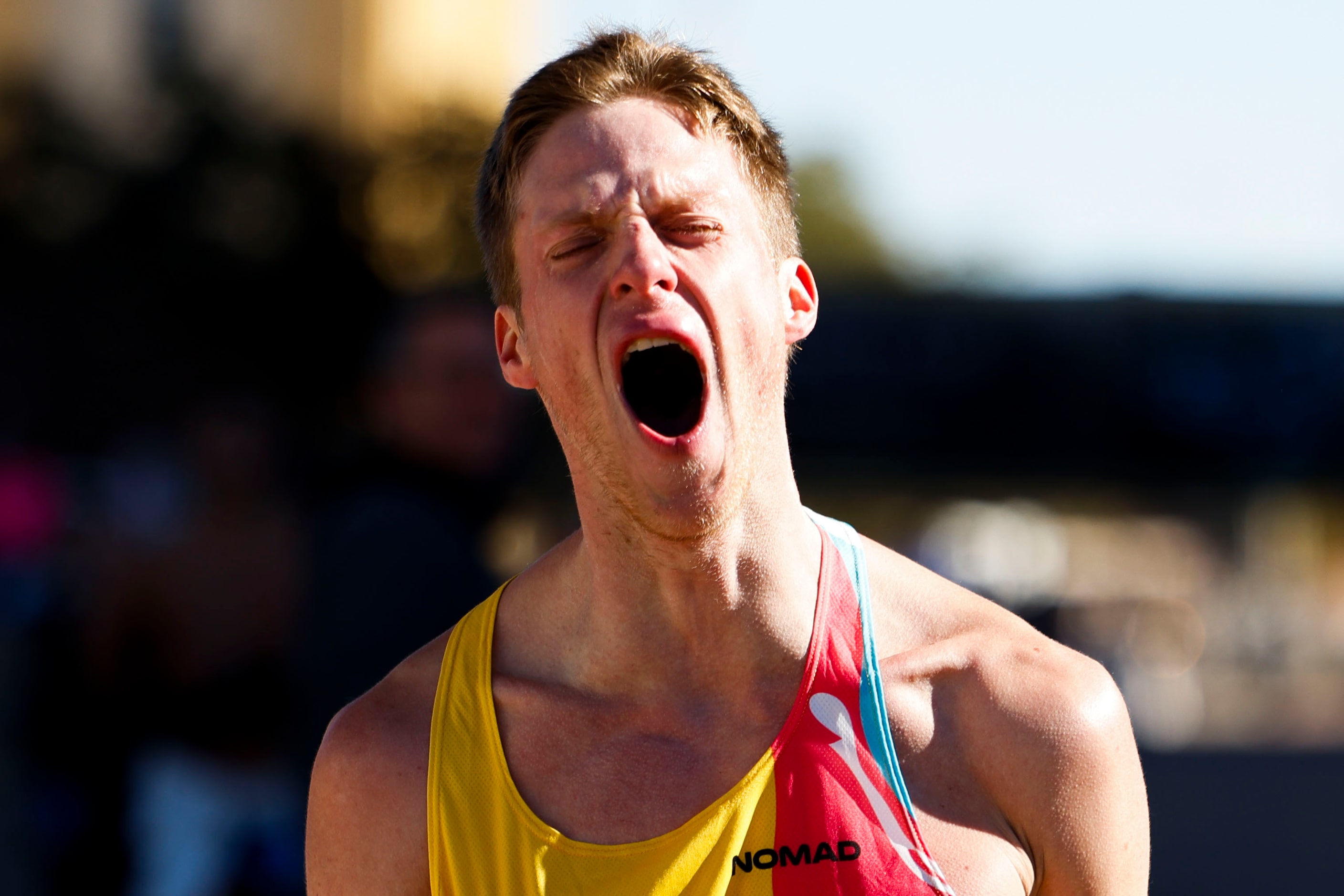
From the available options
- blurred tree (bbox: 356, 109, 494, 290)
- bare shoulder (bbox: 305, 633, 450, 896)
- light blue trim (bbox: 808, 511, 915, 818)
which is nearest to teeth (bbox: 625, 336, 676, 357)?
light blue trim (bbox: 808, 511, 915, 818)

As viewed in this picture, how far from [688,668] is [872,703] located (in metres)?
0.30

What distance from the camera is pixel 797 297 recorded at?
2375mm

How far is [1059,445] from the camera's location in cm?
895

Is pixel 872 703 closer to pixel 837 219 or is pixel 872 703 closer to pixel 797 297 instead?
pixel 797 297

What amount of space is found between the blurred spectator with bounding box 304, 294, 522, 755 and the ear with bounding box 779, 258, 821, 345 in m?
1.40

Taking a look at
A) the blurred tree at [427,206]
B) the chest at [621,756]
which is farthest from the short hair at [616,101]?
the blurred tree at [427,206]

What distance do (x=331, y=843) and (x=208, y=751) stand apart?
304cm

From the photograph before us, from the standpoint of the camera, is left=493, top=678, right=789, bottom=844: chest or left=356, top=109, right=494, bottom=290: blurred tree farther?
left=356, top=109, right=494, bottom=290: blurred tree

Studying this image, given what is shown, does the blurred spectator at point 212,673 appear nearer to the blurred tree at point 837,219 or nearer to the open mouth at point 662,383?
the open mouth at point 662,383

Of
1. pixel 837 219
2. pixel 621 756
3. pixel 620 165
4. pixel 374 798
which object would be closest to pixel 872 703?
pixel 621 756

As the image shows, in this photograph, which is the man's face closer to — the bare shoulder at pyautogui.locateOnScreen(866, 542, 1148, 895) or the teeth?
the teeth

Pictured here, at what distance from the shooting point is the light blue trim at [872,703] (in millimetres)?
1973

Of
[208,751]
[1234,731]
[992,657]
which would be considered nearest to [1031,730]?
[992,657]

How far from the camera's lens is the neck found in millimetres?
2141
